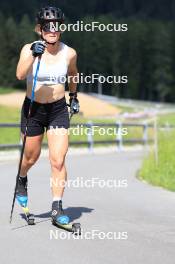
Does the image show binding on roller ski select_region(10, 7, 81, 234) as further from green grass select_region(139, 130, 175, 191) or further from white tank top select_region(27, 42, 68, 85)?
green grass select_region(139, 130, 175, 191)

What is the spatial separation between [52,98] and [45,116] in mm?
191

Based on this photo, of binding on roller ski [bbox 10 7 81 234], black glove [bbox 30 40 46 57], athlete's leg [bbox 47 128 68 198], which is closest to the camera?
black glove [bbox 30 40 46 57]

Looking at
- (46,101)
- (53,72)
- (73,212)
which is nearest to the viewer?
(53,72)

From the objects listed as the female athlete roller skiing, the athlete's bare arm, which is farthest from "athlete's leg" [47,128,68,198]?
the athlete's bare arm

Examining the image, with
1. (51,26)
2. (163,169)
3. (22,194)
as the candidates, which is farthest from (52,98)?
(163,169)

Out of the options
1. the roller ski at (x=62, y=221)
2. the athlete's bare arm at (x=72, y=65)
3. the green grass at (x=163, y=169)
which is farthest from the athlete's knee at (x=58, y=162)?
the green grass at (x=163, y=169)

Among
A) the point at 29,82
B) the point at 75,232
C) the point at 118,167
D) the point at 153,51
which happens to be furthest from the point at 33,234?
the point at 153,51

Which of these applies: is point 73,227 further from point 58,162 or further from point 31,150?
point 31,150

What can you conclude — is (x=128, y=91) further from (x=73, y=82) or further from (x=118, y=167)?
(x=73, y=82)

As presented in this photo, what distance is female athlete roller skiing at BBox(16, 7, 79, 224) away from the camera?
6.62 meters

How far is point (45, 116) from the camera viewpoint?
6793 mm

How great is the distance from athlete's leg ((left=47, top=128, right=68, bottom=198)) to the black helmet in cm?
104

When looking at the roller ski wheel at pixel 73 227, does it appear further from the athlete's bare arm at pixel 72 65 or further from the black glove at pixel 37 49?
the black glove at pixel 37 49

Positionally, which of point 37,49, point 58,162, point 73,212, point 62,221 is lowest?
point 73,212
